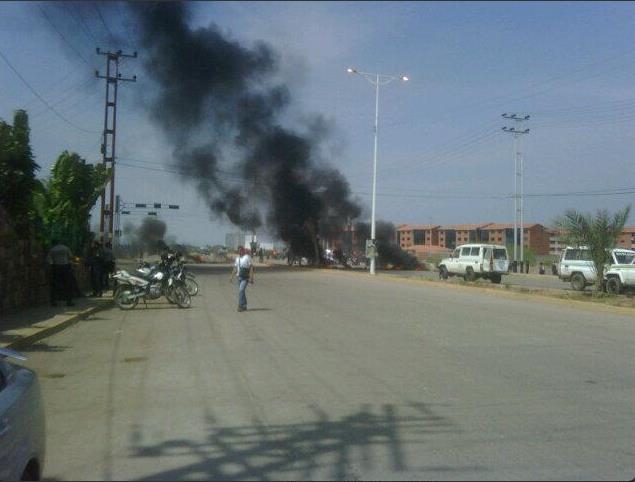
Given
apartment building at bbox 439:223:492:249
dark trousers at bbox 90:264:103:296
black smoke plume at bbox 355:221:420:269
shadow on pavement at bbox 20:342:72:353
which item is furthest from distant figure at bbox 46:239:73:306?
apartment building at bbox 439:223:492:249

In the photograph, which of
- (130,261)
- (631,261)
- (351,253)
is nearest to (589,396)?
(631,261)

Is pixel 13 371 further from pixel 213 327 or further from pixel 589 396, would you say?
pixel 213 327

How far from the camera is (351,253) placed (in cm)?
5775

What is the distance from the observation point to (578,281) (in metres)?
23.9

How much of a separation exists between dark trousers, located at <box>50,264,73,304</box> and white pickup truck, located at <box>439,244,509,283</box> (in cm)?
1829

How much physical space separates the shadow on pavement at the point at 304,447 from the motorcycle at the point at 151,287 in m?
10.8

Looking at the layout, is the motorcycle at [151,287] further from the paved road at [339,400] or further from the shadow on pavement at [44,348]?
the shadow on pavement at [44,348]

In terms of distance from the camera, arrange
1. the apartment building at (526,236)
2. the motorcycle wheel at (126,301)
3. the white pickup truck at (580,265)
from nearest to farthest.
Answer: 1. the motorcycle wheel at (126,301)
2. the white pickup truck at (580,265)
3. the apartment building at (526,236)

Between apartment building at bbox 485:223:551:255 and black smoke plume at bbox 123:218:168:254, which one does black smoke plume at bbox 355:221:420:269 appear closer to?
apartment building at bbox 485:223:551:255

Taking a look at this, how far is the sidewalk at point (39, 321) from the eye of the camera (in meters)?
10.1

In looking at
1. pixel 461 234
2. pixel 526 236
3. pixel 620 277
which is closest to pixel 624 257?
pixel 620 277

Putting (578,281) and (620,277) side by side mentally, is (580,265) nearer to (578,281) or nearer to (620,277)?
(578,281)

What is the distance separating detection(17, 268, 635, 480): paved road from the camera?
4605 millimetres

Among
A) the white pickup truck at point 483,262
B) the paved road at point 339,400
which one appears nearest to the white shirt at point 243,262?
the paved road at point 339,400
